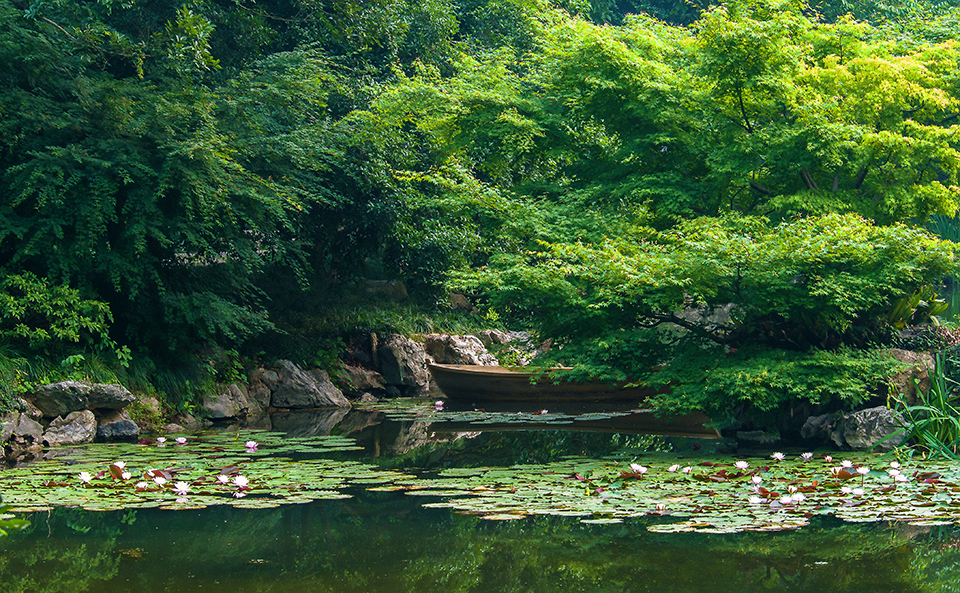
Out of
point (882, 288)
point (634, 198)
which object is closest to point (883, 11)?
point (634, 198)

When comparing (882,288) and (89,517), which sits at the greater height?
(882,288)

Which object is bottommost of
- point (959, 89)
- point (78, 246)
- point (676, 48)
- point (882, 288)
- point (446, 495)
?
point (446, 495)

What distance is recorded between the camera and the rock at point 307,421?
8711mm

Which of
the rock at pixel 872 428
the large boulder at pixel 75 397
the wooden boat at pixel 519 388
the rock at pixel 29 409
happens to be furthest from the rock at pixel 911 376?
the rock at pixel 29 409

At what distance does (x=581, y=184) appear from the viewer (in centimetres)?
976

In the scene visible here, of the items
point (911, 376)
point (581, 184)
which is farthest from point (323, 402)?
point (911, 376)

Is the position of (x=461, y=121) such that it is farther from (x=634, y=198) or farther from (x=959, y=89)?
(x=959, y=89)

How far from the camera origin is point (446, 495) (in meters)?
5.14

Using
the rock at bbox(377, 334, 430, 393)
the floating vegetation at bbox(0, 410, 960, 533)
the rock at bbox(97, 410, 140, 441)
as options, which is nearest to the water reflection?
the floating vegetation at bbox(0, 410, 960, 533)

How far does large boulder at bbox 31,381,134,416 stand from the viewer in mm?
7586

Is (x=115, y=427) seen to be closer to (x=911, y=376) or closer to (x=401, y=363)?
(x=401, y=363)

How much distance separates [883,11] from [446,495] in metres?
18.3

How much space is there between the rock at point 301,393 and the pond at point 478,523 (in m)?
4.30

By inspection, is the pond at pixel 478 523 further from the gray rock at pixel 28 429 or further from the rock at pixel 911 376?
the rock at pixel 911 376
